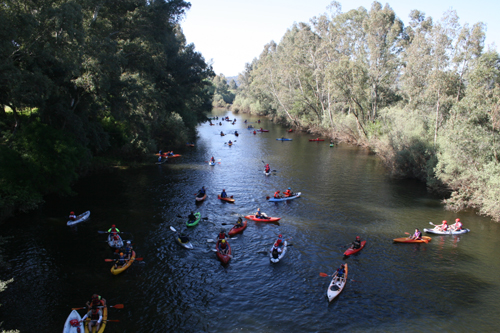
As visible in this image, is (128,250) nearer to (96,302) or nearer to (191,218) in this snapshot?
(96,302)

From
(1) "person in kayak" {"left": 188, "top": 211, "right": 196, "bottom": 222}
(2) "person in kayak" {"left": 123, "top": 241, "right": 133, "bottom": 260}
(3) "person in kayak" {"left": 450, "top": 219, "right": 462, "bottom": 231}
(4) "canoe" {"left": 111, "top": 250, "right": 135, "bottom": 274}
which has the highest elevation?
(3) "person in kayak" {"left": 450, "top": 219, "right": 462, "bottom": 231}

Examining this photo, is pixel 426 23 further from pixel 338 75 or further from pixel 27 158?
pixel 27 158

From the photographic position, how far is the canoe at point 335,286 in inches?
722

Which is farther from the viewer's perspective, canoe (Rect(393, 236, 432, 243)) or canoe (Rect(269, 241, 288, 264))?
canoe (Rect(393, 236, 432, 243))

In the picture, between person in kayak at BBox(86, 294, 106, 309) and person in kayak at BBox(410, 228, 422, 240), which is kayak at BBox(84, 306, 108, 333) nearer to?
person in kayak at BBox(86, 294, 106, 309)

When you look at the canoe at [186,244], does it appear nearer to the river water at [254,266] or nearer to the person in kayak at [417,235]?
the river water at [254,266]

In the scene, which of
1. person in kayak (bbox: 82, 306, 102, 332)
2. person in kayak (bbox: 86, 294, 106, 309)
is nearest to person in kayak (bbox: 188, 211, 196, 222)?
person in kayak (bbox: 86, 294, 106, 309)

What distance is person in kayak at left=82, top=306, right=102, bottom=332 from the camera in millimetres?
15445

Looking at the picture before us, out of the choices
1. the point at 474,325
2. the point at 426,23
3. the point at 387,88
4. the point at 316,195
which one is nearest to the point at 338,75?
the point at 387,88

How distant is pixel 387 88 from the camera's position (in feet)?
197

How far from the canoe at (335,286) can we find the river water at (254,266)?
0.42 m

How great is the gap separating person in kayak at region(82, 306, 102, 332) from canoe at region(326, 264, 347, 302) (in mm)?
11644

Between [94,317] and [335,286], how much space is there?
1257 centimetres

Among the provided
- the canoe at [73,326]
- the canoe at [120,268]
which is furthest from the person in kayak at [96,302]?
the canoe at [120,268]
